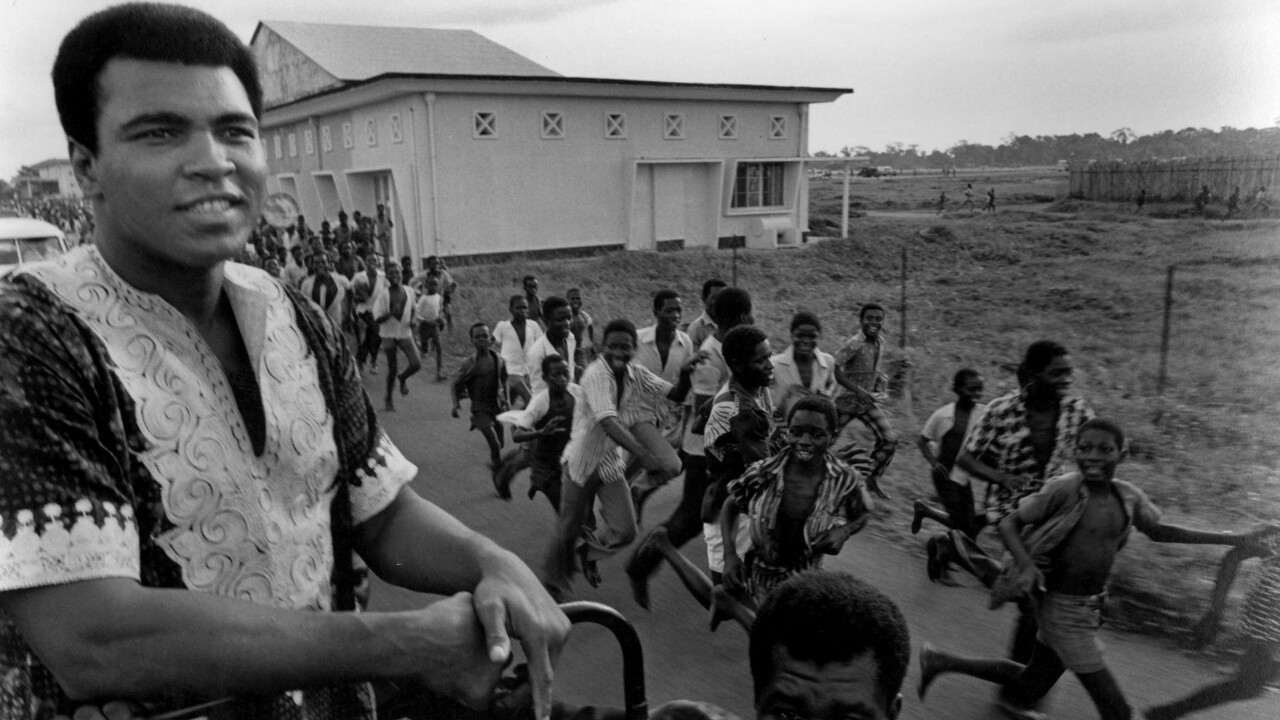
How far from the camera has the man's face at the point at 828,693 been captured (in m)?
1.51

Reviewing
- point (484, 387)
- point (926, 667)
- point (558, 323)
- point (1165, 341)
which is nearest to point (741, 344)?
point (926, 667)

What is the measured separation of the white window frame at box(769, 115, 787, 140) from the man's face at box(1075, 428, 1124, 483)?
8321 millimetres

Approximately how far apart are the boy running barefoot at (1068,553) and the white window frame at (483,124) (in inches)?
457

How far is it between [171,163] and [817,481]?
3.03 metres

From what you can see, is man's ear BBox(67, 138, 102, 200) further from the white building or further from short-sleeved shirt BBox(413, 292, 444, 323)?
short-sleeved shirt BBox(413, 292, 444, 323)

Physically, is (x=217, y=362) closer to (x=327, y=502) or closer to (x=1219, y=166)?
(x=327, y=502)

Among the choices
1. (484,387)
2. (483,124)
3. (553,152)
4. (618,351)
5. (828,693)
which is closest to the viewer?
(828,693)

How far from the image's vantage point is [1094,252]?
31.9ft

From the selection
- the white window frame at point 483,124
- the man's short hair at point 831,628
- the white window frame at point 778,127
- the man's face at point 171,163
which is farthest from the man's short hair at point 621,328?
the white window frame at point 483,124

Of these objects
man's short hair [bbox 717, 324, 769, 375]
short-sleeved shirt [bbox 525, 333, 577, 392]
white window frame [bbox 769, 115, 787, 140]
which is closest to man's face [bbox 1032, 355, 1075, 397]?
man's short hair [bbox 717, 324, 769, 375]

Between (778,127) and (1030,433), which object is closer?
(1030,433)

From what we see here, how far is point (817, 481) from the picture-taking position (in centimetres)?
362

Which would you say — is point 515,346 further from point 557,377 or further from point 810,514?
point 810,514

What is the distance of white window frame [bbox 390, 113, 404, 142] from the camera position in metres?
14.1
